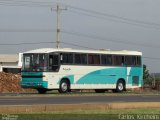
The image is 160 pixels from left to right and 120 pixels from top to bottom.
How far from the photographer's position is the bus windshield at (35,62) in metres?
38.4

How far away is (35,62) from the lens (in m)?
39.0

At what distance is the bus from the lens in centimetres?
3881

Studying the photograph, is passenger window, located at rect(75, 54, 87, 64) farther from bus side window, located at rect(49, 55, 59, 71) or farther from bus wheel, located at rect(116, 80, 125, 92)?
bus wheel, located at rect(116, 80, 125, 92)

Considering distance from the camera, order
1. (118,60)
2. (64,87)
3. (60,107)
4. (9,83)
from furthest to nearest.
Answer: (9,83) < (118,60) < (64,87) < (60,107)

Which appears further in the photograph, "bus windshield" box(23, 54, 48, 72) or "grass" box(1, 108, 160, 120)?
"bus windshield" box(23, 54, 48, 72)

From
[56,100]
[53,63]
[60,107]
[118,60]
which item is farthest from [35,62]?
[60,107]

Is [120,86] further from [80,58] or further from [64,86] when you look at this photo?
[64,86]

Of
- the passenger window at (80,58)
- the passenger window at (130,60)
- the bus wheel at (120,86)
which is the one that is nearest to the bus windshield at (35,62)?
→ the passenger window at (80,58)

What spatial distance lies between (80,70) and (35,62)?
375 cm

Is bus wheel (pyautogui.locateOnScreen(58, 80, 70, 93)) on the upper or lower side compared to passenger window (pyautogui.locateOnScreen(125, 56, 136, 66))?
lower

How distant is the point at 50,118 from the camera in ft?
54.0

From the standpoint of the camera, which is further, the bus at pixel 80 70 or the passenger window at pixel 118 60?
the passenger window at pixel 118 60

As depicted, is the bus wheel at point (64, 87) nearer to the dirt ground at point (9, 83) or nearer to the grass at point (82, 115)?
the dirt ground at point (9, 83)

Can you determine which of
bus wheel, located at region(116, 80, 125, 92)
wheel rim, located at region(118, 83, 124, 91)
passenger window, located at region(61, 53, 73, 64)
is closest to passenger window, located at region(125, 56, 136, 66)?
bus wheel, located at region(116, 80, 125, 92)
